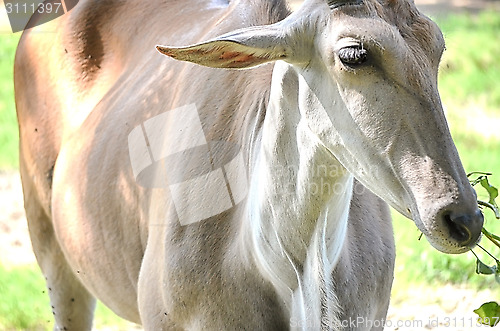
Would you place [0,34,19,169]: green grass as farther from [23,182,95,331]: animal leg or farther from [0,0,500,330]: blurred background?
[23,182,95,331]: animal leg

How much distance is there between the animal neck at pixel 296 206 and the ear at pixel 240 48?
4.4 inches

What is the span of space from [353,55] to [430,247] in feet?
10.4

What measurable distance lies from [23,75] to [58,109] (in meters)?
0.37

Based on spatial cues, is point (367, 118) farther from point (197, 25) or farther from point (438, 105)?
point (197, 25)

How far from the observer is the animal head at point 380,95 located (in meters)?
2.12

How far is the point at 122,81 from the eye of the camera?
3.74 metres

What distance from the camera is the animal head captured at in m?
2.12

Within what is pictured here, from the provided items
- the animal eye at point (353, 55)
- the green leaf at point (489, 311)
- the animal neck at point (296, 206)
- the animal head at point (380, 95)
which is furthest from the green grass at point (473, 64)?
the animal eye at point (353, 55)

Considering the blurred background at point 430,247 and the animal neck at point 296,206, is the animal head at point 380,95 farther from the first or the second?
the blurred background at point 430,247

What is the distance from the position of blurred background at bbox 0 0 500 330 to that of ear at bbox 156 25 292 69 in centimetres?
57

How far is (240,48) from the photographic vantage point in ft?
7.61

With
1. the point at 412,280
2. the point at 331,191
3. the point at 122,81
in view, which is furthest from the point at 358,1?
the point at 412,280

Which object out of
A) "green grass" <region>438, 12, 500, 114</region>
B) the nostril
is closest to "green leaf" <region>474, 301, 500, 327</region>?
the nostril

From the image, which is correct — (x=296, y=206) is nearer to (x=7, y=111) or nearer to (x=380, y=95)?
(x=380, y=95)
